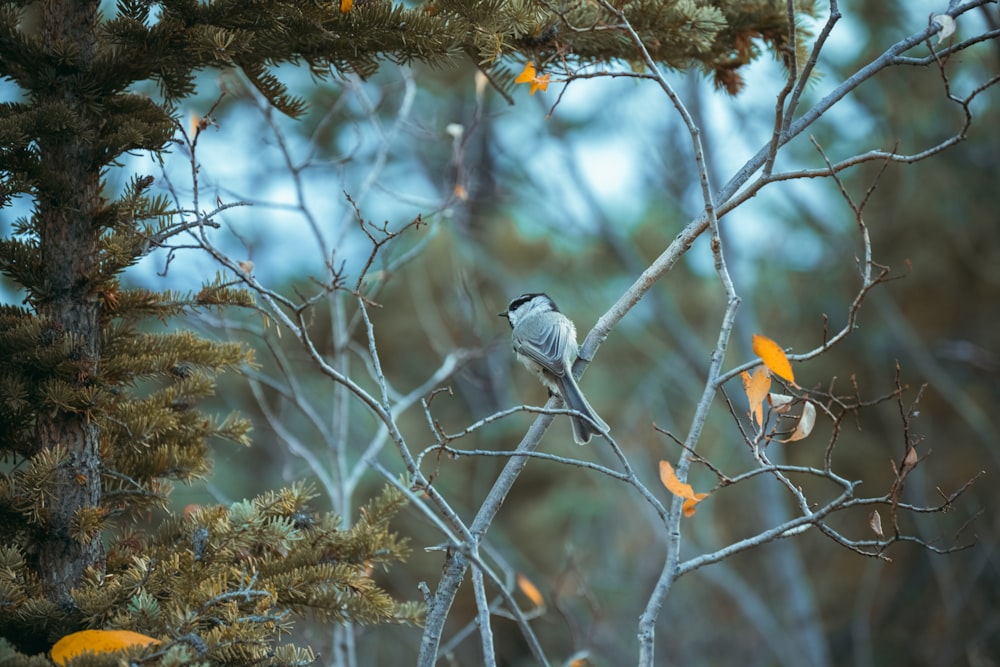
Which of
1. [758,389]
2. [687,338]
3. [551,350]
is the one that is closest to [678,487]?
[758,389]

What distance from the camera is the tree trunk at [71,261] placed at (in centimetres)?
197

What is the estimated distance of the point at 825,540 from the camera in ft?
29.8

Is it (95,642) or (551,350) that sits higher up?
(551,350)

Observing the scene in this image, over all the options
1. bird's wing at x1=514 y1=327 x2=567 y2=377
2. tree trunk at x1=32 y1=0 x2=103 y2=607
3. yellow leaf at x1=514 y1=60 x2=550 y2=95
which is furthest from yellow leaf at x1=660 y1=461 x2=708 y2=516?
bird's wing at x1=514 y1=327 x2=567 y2=377

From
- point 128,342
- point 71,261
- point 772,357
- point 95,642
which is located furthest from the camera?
point 128,342

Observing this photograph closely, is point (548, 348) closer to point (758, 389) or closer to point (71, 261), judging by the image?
point (758, 389)

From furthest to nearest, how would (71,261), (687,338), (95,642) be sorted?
1. (687,338)
2. (71,261)
3. (95,642)

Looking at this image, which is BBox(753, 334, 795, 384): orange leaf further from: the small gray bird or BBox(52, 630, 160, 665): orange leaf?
the small gray bird

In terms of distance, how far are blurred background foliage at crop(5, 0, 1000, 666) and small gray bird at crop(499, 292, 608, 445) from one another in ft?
6.81

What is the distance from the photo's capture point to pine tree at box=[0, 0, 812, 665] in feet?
6.22

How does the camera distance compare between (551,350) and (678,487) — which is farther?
(551,350)

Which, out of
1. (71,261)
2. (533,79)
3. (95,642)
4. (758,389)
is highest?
(533,79)

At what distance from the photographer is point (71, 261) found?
207 cm

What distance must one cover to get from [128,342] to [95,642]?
87cm
